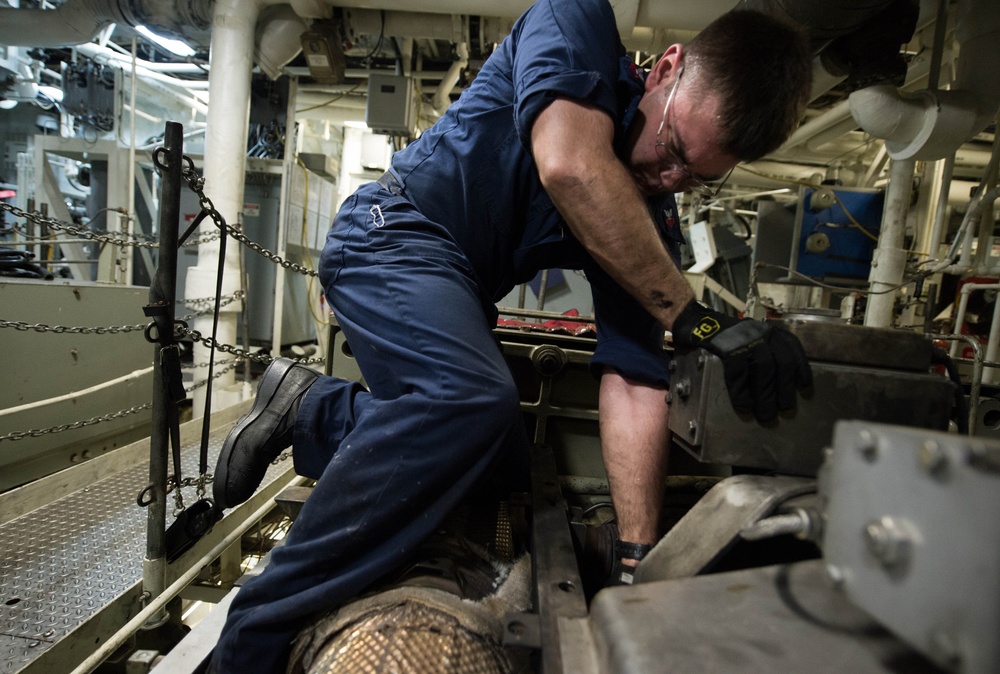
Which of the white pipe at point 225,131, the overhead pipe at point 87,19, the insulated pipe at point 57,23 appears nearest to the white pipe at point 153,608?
the white pipe at point 225,131

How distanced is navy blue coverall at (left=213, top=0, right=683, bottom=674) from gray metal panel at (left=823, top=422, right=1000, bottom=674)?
2.04 feet

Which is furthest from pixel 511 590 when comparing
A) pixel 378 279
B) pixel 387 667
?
pixel 378 279

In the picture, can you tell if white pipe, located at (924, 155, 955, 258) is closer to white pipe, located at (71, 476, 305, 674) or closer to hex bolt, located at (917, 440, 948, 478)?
hex bolt, located at (917, 440, 948, 478)

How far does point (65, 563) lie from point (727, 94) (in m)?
2.22

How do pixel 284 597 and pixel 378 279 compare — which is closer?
pixel 284 597

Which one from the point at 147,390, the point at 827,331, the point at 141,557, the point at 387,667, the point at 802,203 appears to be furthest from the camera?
the point at 802,203

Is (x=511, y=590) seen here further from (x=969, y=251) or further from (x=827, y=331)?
(x=969, y=251)

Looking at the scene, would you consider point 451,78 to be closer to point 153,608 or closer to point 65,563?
point 65,563

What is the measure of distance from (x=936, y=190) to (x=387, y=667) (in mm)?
5209

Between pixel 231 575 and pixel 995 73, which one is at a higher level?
pixel 995 73

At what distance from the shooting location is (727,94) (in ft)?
3.30

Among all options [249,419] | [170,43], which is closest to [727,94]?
[249,419]

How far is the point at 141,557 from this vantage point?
5.24 ft

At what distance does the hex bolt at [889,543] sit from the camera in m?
0.39
